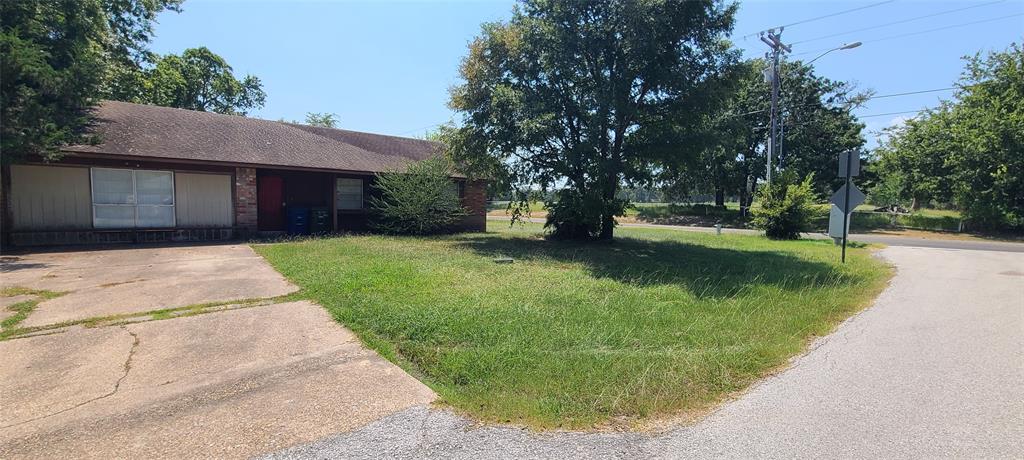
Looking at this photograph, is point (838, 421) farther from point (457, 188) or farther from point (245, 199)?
point (457, 188)

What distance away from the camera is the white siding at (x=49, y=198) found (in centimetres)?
1134

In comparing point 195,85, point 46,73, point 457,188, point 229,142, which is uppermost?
point 195,85

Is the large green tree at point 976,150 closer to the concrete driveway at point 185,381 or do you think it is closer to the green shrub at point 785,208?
the green shrub at point 785,208

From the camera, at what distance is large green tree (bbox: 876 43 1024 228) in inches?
914

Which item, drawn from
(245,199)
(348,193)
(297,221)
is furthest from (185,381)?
(348,193)

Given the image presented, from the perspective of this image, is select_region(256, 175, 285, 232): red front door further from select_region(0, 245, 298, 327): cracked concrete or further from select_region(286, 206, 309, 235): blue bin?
select_region(0, 245, 298, 327): cracked concrete

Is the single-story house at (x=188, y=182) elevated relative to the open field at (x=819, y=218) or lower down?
elevated

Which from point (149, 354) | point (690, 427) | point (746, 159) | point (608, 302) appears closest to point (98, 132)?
point (149, 354)

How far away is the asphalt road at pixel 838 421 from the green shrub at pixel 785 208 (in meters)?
15.2

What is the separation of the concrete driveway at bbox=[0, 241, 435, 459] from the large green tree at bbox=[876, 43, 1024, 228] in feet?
106

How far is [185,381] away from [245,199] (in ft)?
38.7

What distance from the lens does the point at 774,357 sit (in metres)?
4.70

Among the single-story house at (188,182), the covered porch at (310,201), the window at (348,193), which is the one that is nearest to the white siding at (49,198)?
the single-story house at (188,182)

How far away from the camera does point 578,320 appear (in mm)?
5648
